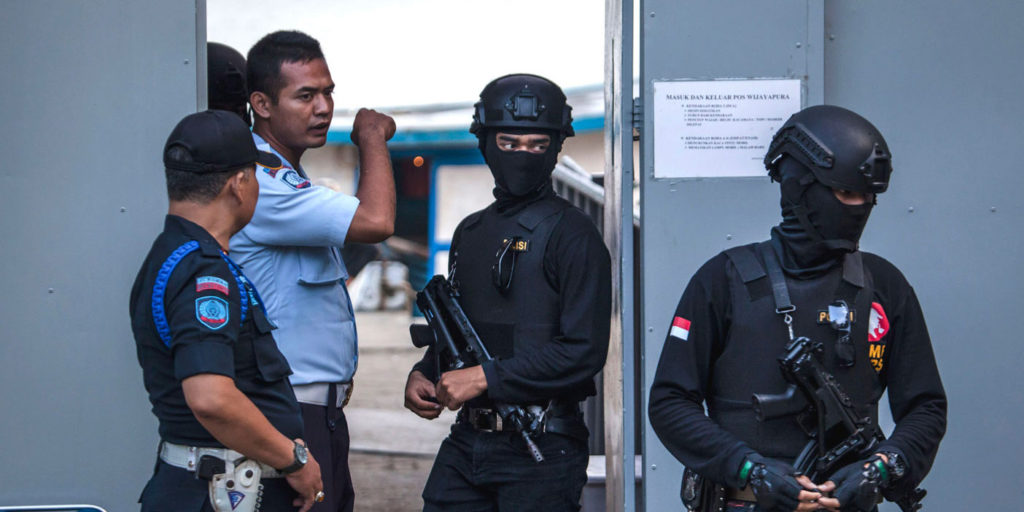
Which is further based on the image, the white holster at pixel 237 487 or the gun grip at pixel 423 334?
the gun grip at pixel 423 334

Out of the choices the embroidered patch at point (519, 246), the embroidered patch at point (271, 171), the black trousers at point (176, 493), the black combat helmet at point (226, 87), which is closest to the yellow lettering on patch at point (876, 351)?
the embroidered patch at point (519, 246)

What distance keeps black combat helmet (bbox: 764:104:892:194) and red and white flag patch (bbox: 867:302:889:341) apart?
29 cm

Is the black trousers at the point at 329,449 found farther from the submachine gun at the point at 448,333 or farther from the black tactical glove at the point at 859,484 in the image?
the black tactical glove at the point at 859,484

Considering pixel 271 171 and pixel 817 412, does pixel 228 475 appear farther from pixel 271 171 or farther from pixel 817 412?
pixel 817 412

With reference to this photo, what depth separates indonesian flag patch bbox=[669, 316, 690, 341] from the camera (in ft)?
7.79

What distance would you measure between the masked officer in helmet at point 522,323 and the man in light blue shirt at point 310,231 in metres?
0.36

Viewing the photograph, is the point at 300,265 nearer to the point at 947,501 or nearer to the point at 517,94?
the point at 517,94

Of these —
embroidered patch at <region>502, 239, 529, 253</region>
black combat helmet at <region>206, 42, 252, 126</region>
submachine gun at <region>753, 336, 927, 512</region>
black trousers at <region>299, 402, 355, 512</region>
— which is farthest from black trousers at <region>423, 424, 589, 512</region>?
black combat helmet at <region>206, 42, 252, 126</region>

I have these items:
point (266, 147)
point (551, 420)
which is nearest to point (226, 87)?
point (266, 147)

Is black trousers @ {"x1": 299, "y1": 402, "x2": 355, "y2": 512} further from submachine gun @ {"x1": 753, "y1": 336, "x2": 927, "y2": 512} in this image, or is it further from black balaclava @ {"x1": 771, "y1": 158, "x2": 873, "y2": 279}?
black balaclava @ {"x1": 771, "y1": 158, "x2": 873, "y2": 279}

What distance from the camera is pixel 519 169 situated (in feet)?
10.6

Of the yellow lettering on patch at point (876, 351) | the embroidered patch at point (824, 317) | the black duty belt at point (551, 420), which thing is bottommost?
the black duty belt at point (551, 420)

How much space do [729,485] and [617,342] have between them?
1.54m

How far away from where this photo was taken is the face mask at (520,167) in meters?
3.23
